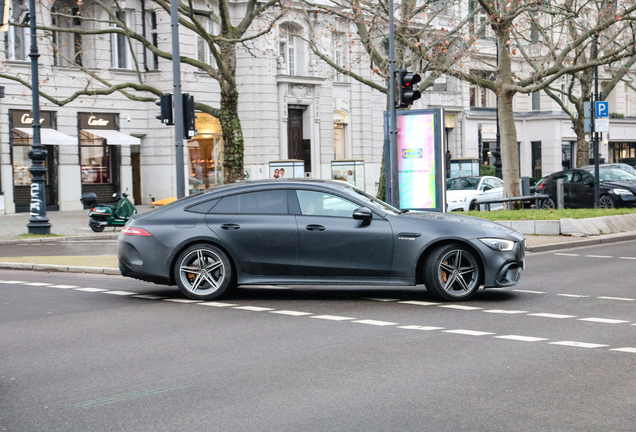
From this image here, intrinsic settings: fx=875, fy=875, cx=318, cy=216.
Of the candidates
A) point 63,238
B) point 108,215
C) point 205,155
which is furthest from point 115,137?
point 63,238

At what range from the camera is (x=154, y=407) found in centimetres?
575

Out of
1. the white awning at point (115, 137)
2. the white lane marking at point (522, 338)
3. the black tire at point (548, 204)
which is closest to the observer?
the white lane marking at point (522, 338)

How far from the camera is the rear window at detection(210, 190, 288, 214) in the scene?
10852 mm

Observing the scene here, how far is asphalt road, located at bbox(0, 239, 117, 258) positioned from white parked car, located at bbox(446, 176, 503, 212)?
12.5 meters

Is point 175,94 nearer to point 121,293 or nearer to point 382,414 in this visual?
point 121,293

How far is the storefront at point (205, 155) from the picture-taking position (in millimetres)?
38938

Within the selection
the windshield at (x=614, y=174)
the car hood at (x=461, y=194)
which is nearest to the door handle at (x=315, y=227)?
the windshield at (x=614, y=174)

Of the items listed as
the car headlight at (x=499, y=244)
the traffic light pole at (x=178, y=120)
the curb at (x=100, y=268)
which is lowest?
the curb at (x=100, y=268)

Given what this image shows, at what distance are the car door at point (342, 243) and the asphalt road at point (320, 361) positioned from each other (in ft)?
1.39

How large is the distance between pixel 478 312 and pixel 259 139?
31.0 meters

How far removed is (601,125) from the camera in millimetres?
24047

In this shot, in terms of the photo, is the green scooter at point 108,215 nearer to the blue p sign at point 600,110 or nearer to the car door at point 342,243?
the blue p sign at point 600,110

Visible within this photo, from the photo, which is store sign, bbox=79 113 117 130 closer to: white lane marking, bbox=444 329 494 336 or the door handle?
the door handle

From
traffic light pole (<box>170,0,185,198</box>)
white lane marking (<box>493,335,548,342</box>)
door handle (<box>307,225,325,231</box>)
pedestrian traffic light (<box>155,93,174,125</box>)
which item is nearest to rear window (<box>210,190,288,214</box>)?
door handle (<box>307,225,325,231</box>)
